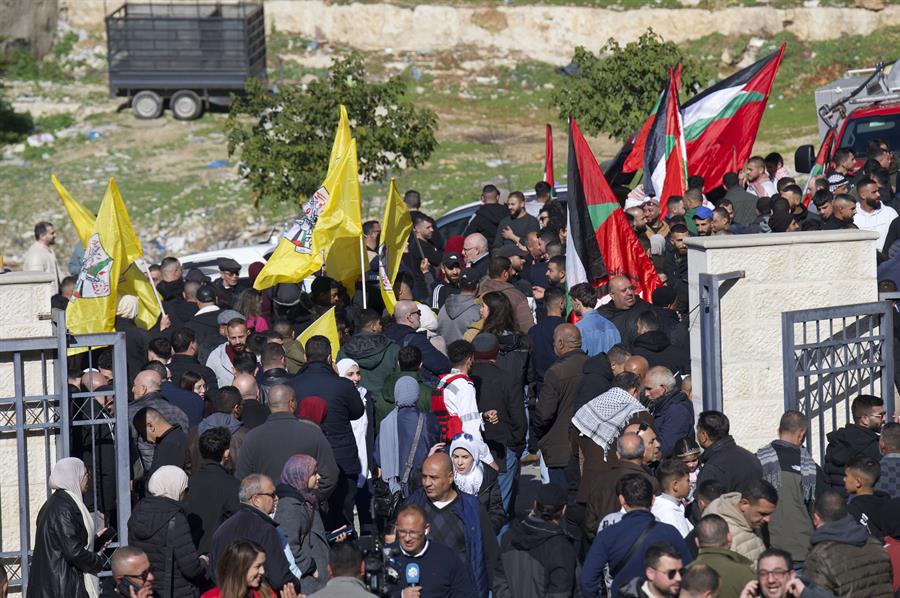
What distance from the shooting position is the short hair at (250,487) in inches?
296

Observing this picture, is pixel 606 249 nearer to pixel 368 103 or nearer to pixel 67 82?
pixel 368 103

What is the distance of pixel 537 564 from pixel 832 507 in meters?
1.46

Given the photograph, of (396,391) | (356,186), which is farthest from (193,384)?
(356,186)

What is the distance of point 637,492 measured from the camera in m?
7.20

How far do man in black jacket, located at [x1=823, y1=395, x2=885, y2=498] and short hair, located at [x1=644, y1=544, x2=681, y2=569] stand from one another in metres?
2.06

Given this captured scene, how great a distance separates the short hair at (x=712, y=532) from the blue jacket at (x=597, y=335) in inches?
141

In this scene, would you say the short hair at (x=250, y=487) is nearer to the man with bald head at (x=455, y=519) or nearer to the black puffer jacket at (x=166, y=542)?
the black puffer jacket at (x=166, y=542)

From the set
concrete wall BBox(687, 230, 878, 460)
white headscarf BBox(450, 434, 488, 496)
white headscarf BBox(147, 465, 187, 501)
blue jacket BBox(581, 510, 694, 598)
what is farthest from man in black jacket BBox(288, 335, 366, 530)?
blue jacket BBox(581, 510, 694, 598)

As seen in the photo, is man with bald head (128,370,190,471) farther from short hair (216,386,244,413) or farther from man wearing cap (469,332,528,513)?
man wearing cap (469,332,528,513)

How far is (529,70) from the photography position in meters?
36.6

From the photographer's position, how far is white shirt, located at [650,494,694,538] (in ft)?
24.8

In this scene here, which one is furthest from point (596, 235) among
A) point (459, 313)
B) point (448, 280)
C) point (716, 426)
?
point (716, 426)

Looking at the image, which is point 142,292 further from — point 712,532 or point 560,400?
point 712,532

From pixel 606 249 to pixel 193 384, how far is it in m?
3.56
